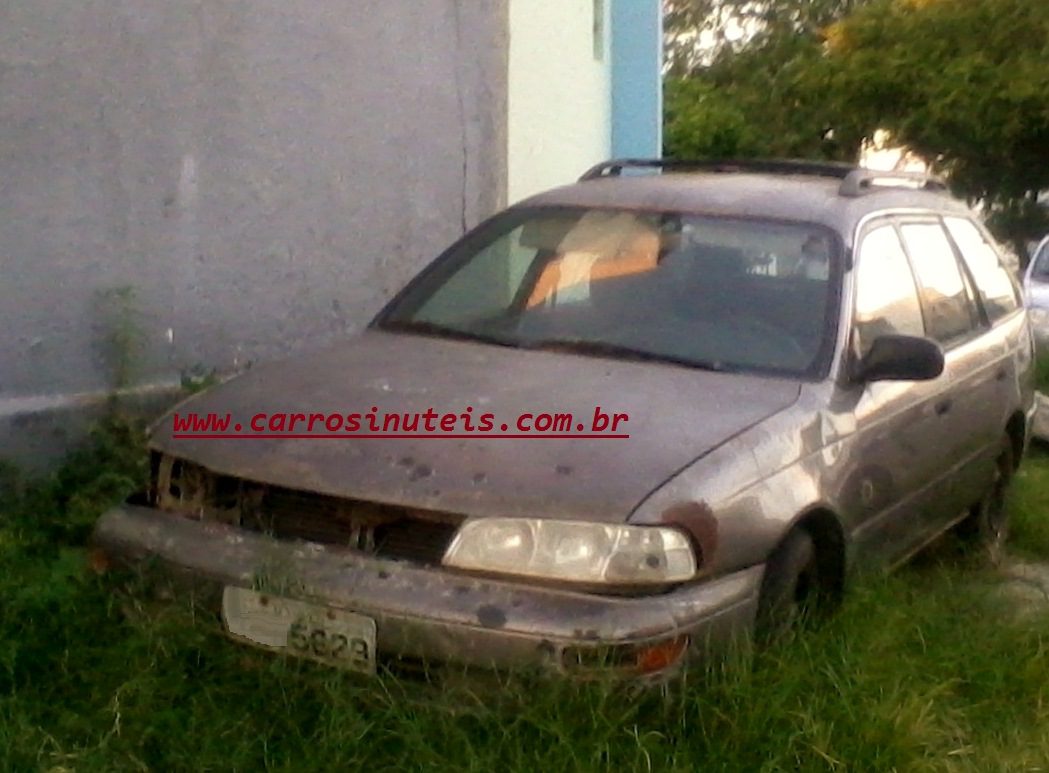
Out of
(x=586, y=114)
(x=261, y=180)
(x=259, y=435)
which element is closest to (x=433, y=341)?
(x=259, y=435)

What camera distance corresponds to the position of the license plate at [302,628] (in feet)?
10.9

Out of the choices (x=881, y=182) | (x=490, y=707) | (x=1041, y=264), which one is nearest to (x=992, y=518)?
(x=881, y=182)

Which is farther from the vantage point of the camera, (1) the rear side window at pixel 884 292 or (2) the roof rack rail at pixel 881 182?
(2) the roof rack rail at pixel 881 182

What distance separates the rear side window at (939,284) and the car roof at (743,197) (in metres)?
0.12

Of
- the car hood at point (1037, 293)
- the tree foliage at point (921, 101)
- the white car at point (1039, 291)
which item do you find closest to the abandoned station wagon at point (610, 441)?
the white car at point (1039, 291)

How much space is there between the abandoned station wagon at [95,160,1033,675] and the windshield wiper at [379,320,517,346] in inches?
0.6

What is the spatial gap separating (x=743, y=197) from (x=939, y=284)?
36.1 inches

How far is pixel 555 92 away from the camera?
8594 millimetres

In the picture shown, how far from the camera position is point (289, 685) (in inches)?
136

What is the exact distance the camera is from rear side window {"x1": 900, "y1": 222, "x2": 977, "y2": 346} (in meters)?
4.94

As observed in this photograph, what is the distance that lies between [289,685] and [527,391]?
3.35 ft

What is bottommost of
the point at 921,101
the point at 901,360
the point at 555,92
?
the point at 901,360

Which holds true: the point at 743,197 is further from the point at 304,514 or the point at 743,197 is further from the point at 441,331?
the point at 304,514

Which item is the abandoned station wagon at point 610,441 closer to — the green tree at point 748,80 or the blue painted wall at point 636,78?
the blue painted wall at point 636,78
